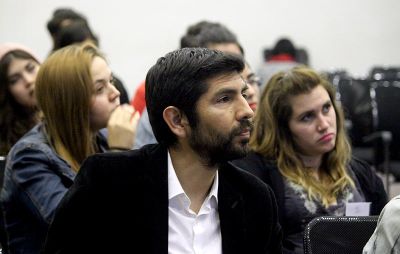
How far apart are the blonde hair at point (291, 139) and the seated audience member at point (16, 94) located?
111 cm

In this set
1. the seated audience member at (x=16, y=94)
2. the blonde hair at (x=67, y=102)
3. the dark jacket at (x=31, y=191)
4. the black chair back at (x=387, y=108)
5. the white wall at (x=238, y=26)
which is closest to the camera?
the dark jacket at (x=31, y=191)

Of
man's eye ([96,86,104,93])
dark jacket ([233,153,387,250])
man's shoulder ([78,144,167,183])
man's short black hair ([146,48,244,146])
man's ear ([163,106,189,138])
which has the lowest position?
dark jacket ([233,153,387,250])

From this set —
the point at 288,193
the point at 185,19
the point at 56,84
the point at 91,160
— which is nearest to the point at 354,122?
the point at 185,19

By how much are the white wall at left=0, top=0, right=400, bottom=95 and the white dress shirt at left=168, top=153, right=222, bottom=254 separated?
539cm

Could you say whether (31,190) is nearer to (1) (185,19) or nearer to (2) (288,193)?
(2) (288,193)

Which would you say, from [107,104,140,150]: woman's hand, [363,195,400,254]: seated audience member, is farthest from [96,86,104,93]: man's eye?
[363,195,400,254]: seated audience member

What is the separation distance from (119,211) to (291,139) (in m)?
1.09

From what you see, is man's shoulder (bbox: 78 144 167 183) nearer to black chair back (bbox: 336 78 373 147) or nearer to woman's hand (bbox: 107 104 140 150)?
woman's hand (bbox: 107 104 140 150)

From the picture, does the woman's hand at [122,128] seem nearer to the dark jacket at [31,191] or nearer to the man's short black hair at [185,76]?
the dark jacket at [31,191]

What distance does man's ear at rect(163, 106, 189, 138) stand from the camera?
5.49 feet

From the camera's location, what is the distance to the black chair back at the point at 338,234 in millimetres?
1833

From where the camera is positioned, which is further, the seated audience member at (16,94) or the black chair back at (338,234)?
the seated audience member at (16,94)

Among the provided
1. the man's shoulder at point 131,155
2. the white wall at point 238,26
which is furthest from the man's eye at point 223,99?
the white wall at point 238,26

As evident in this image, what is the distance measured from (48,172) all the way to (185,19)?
5.22 m
